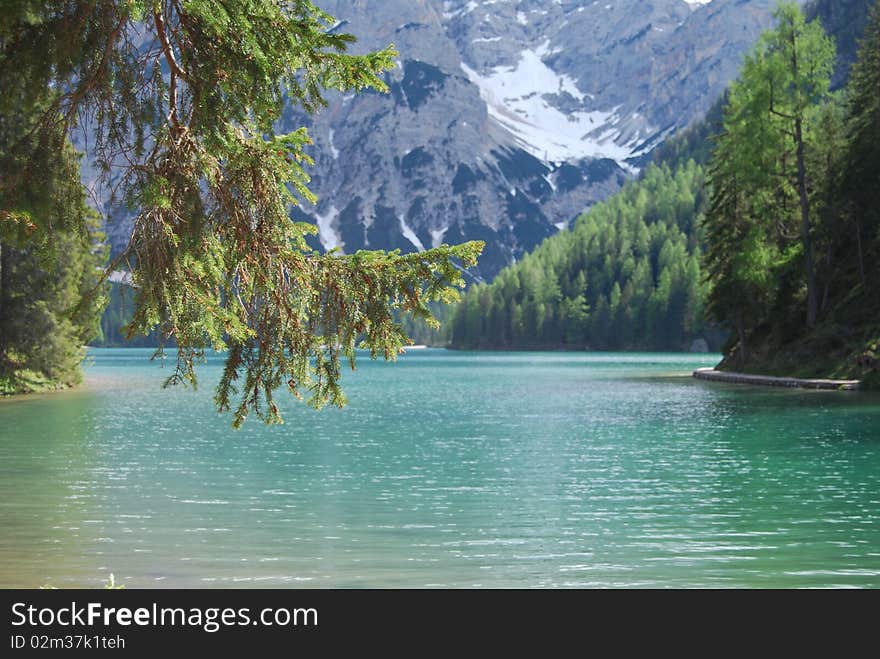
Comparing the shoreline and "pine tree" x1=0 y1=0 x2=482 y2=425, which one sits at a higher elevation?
"pine tree" x1=0 y1=0 x2=482 y2=425

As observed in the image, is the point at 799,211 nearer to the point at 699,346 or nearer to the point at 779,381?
the point at 779,381

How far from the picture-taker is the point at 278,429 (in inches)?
1380

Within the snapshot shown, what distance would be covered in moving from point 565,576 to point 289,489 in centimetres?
948

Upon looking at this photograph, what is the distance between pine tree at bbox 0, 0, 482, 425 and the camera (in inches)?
392

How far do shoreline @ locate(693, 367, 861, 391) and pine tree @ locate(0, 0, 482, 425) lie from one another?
136ft

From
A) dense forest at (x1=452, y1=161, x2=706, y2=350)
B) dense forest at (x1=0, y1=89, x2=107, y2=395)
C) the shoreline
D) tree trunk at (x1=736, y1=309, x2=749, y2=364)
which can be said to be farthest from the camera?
dense forest at (x1=452, y1=161, x2=706, y2=350)

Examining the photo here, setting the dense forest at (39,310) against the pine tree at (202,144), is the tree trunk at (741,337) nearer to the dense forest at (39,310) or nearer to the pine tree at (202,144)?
the dense forest at (39,310)

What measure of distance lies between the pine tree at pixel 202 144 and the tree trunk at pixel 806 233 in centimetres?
4683

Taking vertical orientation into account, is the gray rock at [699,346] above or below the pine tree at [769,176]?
below

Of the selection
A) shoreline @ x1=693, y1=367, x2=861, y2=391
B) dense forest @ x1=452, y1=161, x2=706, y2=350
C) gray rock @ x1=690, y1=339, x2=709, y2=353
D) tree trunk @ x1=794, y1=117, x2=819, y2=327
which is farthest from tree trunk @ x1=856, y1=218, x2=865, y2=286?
gray rock @ x1=690, y1=339, x2=709, y2=353

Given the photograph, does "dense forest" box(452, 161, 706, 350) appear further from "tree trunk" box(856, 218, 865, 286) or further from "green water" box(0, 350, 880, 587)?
"green water" box(0, 350, 880, 587)

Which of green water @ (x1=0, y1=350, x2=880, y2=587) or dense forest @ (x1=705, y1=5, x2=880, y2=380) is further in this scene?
dense forest @ (x1=705, y1=5, x2=880, y2=380)

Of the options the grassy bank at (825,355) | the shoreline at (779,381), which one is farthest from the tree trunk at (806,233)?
the shoreline at (779,381)

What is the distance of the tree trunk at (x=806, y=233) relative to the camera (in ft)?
175
